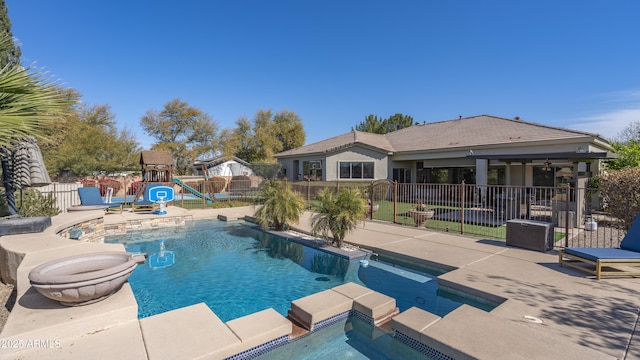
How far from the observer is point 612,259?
17.0ft

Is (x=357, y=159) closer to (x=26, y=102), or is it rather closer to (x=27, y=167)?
(x=27, y=167)

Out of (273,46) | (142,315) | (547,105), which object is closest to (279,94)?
(273,46)

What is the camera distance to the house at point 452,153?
16.0 m

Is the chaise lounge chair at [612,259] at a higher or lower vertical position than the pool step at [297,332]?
higher

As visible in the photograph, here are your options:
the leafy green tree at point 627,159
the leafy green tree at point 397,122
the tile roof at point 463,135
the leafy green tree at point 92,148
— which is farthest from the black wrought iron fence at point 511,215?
the leafy green tree at point 397,122

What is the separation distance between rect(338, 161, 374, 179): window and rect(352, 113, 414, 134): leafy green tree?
29252mm

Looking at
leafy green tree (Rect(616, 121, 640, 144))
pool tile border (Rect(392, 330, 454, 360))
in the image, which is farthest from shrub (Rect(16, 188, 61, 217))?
Result: leafy green tree (Rect(616, 121, 640, 144))

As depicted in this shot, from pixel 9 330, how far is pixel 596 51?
71.9 ft

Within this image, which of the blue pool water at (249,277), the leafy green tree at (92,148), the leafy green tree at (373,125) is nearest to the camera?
the blue pool water at (249,277)

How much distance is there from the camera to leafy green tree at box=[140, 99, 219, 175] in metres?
41.7

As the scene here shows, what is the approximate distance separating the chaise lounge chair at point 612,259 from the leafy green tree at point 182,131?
43.8 meters

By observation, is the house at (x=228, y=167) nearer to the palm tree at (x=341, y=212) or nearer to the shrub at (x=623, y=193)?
the palm tree at (x=341, y=212)

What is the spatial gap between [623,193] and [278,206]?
9815mm

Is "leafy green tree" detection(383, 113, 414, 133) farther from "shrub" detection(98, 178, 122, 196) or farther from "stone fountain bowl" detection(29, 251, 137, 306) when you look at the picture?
"stone fountain bowl" detection(29, 251, 137, 306)
